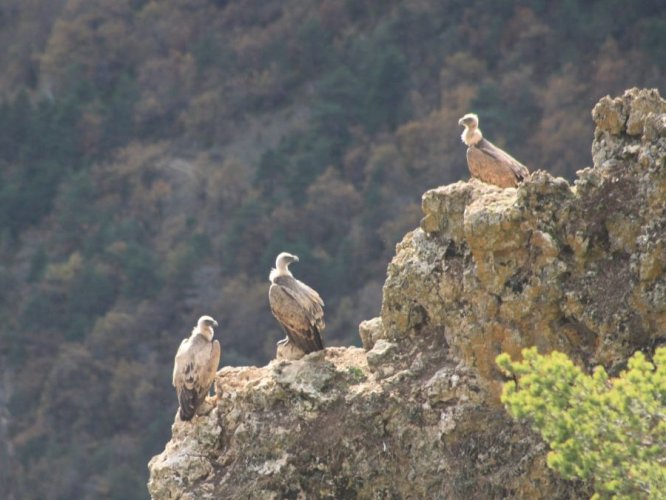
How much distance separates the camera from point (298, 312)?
17.1 meters

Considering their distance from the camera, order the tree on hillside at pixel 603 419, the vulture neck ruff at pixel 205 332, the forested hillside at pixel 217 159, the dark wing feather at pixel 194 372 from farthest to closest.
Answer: the forested hillside at pixel 217 159 → the vulture neck ruff at pixel 205 332 → the dark wing feather at pixel 194 372 → the tree on hillside at pixel 603 419

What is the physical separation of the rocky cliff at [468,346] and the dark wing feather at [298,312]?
2.59ft

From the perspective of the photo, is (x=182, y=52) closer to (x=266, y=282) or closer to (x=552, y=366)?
(x=266, y=282)

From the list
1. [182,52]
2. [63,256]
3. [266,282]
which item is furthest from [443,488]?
[182,52]

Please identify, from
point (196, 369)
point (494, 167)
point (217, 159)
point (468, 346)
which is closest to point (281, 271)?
point (196, 369)

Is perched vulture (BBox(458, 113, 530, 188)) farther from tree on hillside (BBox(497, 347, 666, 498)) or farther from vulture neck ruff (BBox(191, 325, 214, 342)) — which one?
tree on hillside (BBox(497, 347, 666, 498))

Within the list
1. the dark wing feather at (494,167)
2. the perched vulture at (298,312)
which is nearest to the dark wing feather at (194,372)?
the perched vulture at (298,312)

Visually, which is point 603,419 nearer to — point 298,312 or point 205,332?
point 298,312

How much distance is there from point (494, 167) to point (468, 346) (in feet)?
10.7

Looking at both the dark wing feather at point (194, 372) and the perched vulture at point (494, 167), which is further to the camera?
the perched vulture at point (494, 167)

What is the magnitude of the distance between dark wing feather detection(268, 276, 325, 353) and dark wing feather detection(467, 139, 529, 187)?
234cm

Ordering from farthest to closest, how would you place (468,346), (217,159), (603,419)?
(217,159) → (468,346) → (603,419)

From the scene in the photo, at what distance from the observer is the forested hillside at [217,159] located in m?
60.7

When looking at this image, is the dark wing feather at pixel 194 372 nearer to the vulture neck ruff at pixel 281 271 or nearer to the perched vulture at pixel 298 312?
the perched vulture at pixel 298 312
